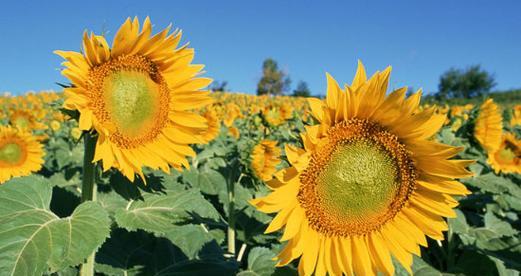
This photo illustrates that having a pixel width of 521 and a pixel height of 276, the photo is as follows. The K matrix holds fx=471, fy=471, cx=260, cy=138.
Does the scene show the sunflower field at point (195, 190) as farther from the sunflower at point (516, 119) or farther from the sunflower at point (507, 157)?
the sunflower at point (516, 119)

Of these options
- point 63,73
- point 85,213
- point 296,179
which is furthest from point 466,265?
point 63,73

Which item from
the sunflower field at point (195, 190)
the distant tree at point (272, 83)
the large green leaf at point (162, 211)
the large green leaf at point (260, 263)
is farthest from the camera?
the distant tree at point (272, 83)

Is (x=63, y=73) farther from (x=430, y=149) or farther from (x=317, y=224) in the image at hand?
(x=430, y=149)

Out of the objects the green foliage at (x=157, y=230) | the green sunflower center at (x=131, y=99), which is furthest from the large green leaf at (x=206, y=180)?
the green sunflower center at (x=131, y=99)

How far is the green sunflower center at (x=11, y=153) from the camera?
15.4ft

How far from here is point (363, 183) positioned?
1.88 meters

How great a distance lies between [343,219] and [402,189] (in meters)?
0.29

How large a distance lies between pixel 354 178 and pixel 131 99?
3.26 ft

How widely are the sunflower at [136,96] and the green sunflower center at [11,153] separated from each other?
320 cm

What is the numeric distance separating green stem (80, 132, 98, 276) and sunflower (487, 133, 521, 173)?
4.76 metres

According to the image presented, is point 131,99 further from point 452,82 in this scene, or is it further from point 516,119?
point 452,82

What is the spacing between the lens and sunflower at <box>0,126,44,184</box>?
15.4ft

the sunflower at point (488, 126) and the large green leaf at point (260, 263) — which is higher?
the sunflower at point (488, 126)

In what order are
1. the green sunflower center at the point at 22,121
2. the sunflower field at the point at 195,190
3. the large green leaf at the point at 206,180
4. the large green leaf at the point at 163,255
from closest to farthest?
the sunflower field at the point at 195,190, the large green leaf at the point at 163,255, the large green leaf at the point at 206,180, the green sunflower center at the point at 22,121
